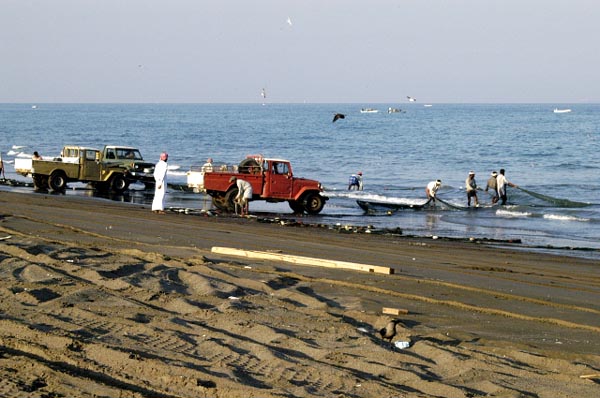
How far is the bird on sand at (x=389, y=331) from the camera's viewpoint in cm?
840

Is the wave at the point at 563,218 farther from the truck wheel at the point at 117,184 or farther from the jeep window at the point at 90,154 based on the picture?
the jeep window at the point at 90,154

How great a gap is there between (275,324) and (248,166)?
59.1 ft

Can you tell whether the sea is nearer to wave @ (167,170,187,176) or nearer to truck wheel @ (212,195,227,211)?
wave @ (167,170,187,176)

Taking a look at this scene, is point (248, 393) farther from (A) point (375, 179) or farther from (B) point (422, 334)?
(A) point (375, 179)

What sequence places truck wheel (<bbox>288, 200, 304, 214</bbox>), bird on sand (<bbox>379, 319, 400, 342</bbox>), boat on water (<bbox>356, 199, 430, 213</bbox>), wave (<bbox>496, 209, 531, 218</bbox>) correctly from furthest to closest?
boat on water (<bbox>356, 199, 430, 213</bbox>) < wave (<bbox>496, 209, 531, 218</bbox>) < truck wheel (<bbox>288, 200, 304, 214</bbox>) < bird on sand (<bbox>379, 319, 400, 342</bbox>)

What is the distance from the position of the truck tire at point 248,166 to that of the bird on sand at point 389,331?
17555mm

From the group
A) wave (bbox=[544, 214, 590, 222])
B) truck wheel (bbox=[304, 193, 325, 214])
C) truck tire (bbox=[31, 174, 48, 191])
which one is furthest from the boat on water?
truck tire (bbox=[31, 174, 48, 191])

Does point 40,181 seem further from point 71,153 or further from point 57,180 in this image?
point 71,153

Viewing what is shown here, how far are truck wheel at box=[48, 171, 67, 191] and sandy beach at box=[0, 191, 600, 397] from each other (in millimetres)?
16903

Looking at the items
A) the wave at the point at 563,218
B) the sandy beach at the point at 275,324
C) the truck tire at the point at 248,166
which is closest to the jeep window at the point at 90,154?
the truck tire at the point at 248,166

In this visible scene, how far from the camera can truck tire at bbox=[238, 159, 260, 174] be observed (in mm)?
26219

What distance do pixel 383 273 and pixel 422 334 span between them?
388cm

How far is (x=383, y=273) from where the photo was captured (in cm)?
1250

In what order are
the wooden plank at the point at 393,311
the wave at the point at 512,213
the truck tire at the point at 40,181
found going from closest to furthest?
1. the wooden plank at the point at 393,311
2. the wave at the point at 512,213
3. the truck tire at the point at 40,181
